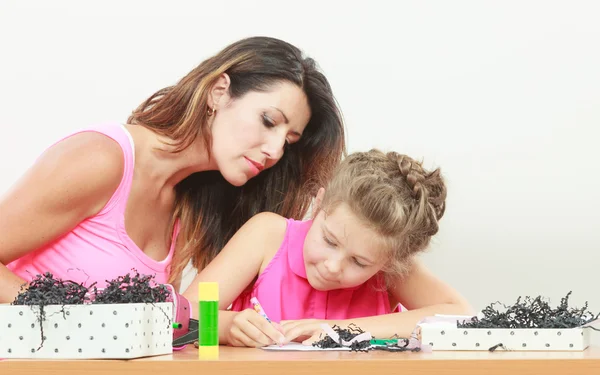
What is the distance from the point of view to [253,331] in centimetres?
146

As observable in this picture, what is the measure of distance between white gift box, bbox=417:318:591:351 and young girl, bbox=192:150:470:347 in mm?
291

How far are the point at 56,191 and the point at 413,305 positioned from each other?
823 mm

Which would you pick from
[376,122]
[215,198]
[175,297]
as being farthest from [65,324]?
[376,122]

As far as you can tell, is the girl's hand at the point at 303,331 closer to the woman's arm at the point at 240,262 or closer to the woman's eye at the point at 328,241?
the woman's arm at the point at 240,262

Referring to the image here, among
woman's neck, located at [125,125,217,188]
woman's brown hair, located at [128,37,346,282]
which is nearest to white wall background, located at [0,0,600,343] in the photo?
woman's brown hair, located at [128,37,346,282]

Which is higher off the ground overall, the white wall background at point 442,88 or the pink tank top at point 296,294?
the white wall background at point 442,88

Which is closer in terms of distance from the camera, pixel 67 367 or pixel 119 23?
pixel 67 367

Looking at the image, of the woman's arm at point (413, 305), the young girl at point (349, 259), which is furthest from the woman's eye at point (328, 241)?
the woman's arm at point (413, 305)

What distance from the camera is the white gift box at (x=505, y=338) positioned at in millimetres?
1248

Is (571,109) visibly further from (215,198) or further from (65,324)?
(65,324)

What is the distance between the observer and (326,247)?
1742 mm

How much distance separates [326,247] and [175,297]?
0.48m

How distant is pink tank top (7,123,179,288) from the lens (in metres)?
1.96

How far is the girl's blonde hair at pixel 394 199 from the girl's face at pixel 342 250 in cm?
2
